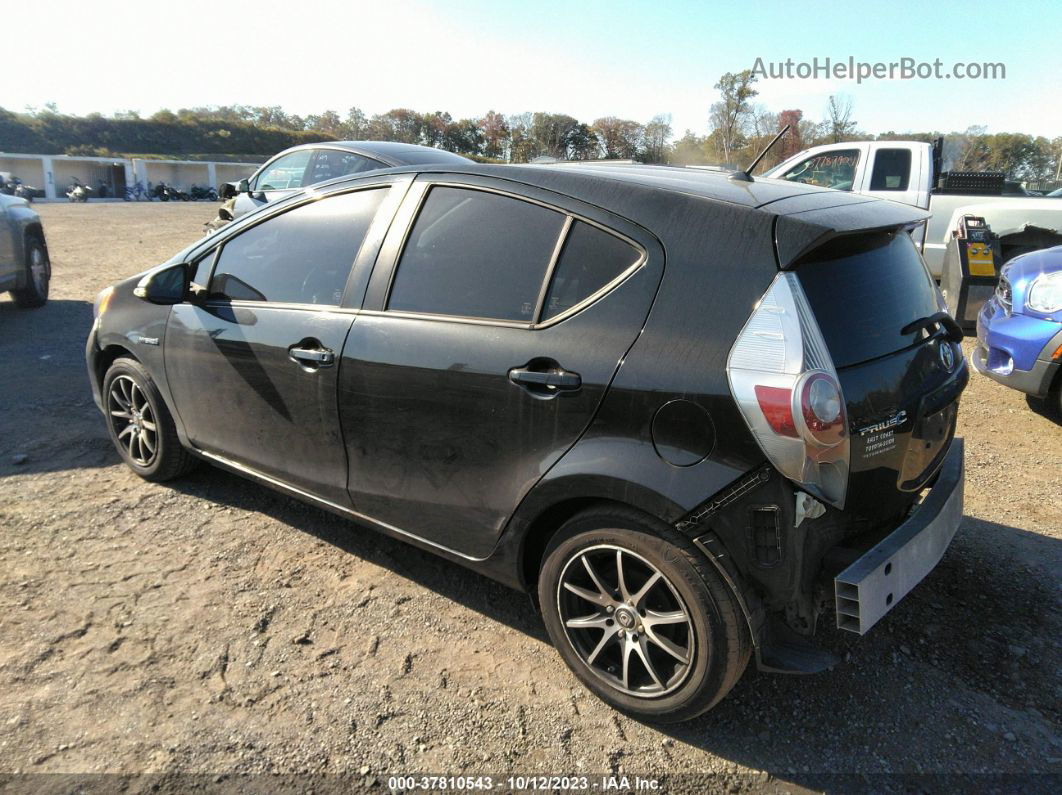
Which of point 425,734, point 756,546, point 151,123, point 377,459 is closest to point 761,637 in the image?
point 756,546

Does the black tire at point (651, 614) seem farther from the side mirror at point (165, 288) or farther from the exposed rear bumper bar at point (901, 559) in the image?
the side mirror at point (165, 288)

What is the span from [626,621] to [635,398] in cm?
76

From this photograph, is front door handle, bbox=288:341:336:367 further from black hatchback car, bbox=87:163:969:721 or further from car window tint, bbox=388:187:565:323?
car window tint, bbox=388:187:565:323

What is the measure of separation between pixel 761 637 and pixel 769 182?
1756 mm

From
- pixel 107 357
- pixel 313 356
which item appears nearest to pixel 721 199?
pixel 313 356

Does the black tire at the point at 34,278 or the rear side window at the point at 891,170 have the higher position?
the rear side window at the point at 891,170

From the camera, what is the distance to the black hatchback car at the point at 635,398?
216 cm

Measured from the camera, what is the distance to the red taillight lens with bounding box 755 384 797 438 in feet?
6.79

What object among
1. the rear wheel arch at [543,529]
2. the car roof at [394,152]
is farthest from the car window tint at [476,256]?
the car roof at [394,152]

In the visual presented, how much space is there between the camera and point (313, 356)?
122 inches

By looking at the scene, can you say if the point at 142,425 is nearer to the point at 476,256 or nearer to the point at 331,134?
the point at 476,256

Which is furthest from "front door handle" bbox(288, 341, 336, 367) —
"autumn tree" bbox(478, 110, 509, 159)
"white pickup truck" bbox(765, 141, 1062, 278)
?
"autumn tree" bbox(478, 110, 509, 159)

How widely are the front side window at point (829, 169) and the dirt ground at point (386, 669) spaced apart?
259 inches

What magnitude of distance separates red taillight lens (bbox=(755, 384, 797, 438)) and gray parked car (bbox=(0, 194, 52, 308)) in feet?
29.2
